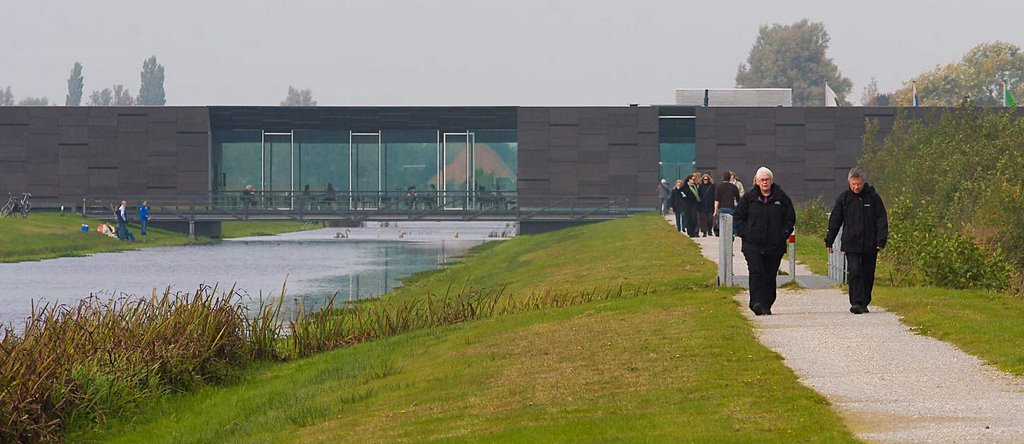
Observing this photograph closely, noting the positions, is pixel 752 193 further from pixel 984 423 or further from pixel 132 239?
pixel 132 239

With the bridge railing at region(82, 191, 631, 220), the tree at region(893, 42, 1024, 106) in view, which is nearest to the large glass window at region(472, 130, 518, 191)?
the bridge railing at region(82, 191, 631, 220)

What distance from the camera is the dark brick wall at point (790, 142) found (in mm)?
68812

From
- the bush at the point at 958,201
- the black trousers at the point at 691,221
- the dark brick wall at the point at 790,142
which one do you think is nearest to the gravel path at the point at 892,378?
the bush at the point at 958,201

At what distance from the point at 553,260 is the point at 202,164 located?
32918mm

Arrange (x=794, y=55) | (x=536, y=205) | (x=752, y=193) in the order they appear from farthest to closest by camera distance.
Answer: (x=794, y=55), (x=536, y=205), (x=752, y=193)

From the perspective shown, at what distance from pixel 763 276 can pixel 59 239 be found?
42290mm

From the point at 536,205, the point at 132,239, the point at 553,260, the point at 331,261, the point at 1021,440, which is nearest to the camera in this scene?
the point at 1021,440

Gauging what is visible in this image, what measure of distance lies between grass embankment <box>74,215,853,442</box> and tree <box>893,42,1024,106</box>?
122 meters

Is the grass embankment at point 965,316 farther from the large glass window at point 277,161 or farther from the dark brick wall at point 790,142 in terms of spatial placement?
the large glass window at point 277,161

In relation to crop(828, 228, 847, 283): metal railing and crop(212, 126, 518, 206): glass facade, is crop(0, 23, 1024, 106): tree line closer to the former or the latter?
crop(212, 126, 518, 206): glass facade

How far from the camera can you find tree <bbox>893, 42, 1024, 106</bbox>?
140 meters

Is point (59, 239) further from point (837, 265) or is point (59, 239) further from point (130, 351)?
point (130, 351)

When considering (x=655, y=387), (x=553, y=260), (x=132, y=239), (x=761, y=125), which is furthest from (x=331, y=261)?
(x=655, y=387)

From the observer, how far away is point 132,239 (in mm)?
60969
